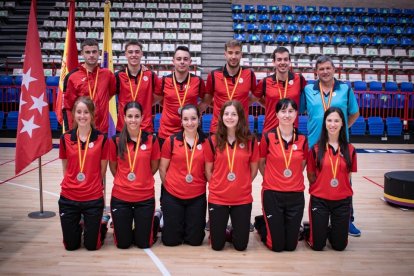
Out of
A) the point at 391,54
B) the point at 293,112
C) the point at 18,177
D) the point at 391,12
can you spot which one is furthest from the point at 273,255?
the point at 391,12

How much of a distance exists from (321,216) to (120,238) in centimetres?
161

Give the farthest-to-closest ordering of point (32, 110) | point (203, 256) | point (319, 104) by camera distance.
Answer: point (32, 110) < point (319, 104) < point (203, 256)

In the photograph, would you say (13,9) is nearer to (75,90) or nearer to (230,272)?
(75,90)

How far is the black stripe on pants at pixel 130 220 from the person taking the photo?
3303mm

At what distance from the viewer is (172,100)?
A: 149 inches

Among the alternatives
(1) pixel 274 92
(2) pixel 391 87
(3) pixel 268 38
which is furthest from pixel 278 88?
(3) pixel 268 38

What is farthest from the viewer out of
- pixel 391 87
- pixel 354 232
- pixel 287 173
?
pixel 391 87

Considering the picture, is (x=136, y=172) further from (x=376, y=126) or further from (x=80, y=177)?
(x=376, y=126)

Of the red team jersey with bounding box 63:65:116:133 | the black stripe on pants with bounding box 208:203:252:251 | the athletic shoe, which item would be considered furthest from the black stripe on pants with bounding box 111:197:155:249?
the athletic shoe

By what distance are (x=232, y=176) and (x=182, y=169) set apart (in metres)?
0.42

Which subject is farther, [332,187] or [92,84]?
[92,84]

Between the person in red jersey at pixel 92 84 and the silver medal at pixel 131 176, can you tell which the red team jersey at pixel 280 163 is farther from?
the person in red jersey at pixel 92 84

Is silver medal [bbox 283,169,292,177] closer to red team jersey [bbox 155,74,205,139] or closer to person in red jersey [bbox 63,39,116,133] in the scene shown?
red team jersey [bbox 155,74,205,139]

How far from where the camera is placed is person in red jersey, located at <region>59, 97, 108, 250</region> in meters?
3.26
